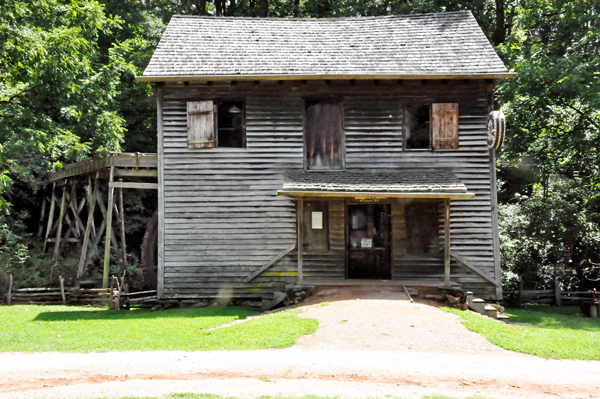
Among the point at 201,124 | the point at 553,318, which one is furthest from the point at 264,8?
the point at 553,318

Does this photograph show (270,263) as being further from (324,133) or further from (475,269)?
(475,269)

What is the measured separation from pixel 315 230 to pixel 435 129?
466cm

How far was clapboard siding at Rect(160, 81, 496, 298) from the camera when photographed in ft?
53.8

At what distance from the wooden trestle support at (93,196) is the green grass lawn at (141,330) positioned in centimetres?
286

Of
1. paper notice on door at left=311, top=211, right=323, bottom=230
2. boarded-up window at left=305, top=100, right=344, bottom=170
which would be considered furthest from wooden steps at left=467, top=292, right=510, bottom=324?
boarded-up window at left=305, top=100, right=344, bottom=170

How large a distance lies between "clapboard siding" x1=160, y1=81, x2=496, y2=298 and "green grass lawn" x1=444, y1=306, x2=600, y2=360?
6.84 feet

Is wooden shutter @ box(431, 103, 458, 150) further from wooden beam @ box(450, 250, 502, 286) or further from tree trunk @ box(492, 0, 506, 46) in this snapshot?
tree trunk @ box(492, 0, 506, 46)

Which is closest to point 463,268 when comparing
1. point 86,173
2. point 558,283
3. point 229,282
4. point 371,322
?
point 558,283

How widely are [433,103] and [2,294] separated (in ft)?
48.0

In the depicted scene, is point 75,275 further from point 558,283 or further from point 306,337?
point 558,283

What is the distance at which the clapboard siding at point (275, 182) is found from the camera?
16.4m

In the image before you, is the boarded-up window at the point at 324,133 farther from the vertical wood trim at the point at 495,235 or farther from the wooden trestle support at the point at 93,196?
the wooden trestle support at the point at 93,196

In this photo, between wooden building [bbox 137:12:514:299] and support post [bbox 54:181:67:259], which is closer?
wooden building [bbox 137:12:514:299]

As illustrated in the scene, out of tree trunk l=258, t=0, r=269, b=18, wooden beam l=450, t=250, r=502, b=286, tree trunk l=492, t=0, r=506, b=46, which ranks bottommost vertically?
wooden beam l=450, t=250, r=502, b=286
